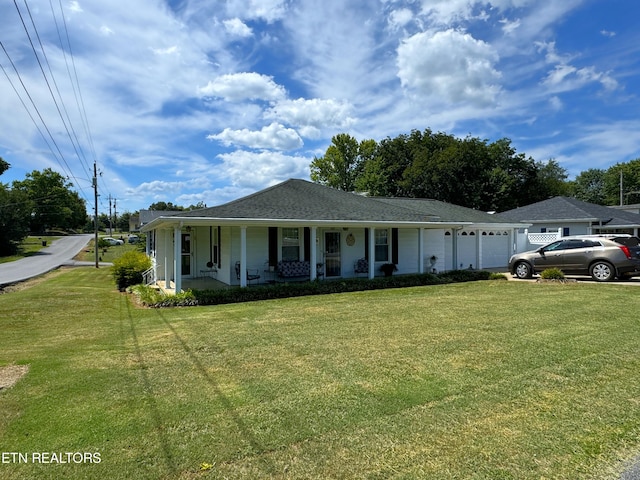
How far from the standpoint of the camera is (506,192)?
37.4 metres

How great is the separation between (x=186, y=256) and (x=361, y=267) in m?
7.21

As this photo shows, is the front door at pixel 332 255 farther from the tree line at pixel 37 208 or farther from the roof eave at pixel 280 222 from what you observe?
the tree line at pixel 37 208

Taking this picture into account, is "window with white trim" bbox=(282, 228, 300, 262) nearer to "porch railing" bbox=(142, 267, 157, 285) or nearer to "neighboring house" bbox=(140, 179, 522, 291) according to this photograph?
"neighboring house" bbox=(140, 179, 522, 291)

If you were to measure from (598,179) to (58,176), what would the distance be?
95177 mm

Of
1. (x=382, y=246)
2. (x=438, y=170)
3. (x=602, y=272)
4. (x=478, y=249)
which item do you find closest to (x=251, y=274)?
(x=382, y=246)

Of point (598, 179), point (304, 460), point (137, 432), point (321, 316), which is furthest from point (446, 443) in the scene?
point (598, 179)

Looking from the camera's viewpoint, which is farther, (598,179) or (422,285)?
(598,179)

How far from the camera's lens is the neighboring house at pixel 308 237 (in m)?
12.3

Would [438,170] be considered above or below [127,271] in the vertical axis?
above

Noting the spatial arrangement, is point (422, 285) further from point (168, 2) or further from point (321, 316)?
point (168, 2)

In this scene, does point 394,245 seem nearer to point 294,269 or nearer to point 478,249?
point 294,269

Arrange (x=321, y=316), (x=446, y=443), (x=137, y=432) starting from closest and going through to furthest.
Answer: (x=446, y=443) < (x=137, y=432) < (x=321, y=316)

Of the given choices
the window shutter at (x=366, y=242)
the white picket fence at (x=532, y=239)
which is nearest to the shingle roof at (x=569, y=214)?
the white picket fence at (x=532, y=239)

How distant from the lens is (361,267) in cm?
1521
